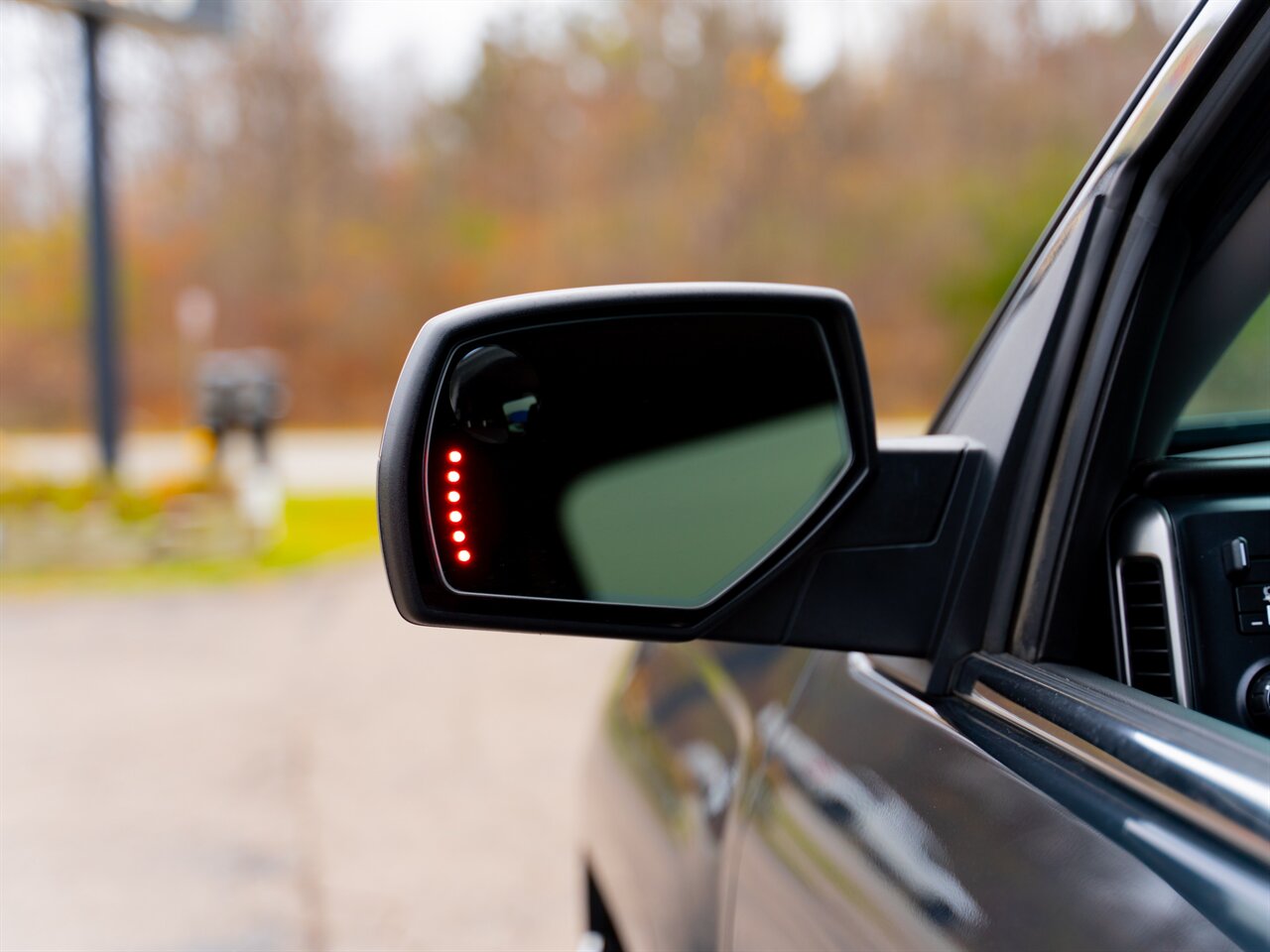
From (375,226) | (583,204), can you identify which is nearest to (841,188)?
(583,204)

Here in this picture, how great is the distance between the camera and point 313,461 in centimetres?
1964

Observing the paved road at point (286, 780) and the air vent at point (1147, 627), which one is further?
the paved road at point (286, 780)

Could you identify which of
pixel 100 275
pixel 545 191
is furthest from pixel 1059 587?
pixel 545 191

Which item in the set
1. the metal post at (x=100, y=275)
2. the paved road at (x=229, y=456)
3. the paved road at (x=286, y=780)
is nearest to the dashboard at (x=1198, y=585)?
the paved road at (x=286, y=780)

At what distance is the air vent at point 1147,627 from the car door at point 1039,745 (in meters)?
0.04

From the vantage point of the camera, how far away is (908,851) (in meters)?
1.07

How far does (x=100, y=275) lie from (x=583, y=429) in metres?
12.7

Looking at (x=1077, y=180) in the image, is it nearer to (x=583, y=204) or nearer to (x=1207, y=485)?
(x=1207, y=485)

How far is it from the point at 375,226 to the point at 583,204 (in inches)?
223

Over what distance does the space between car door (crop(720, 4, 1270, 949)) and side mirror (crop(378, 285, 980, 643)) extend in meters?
0.17

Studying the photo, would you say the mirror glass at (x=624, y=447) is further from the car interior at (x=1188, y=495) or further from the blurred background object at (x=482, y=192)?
the blurred background object at (x=482, y=192)

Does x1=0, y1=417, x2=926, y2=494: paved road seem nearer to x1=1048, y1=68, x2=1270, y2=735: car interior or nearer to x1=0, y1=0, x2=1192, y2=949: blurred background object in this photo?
x1=0, y1=0, x2=1192, y2=949: blurred background object

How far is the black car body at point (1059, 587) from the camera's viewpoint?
3.17 ft

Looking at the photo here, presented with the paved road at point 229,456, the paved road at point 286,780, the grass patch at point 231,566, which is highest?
the paved road at point 286,780
